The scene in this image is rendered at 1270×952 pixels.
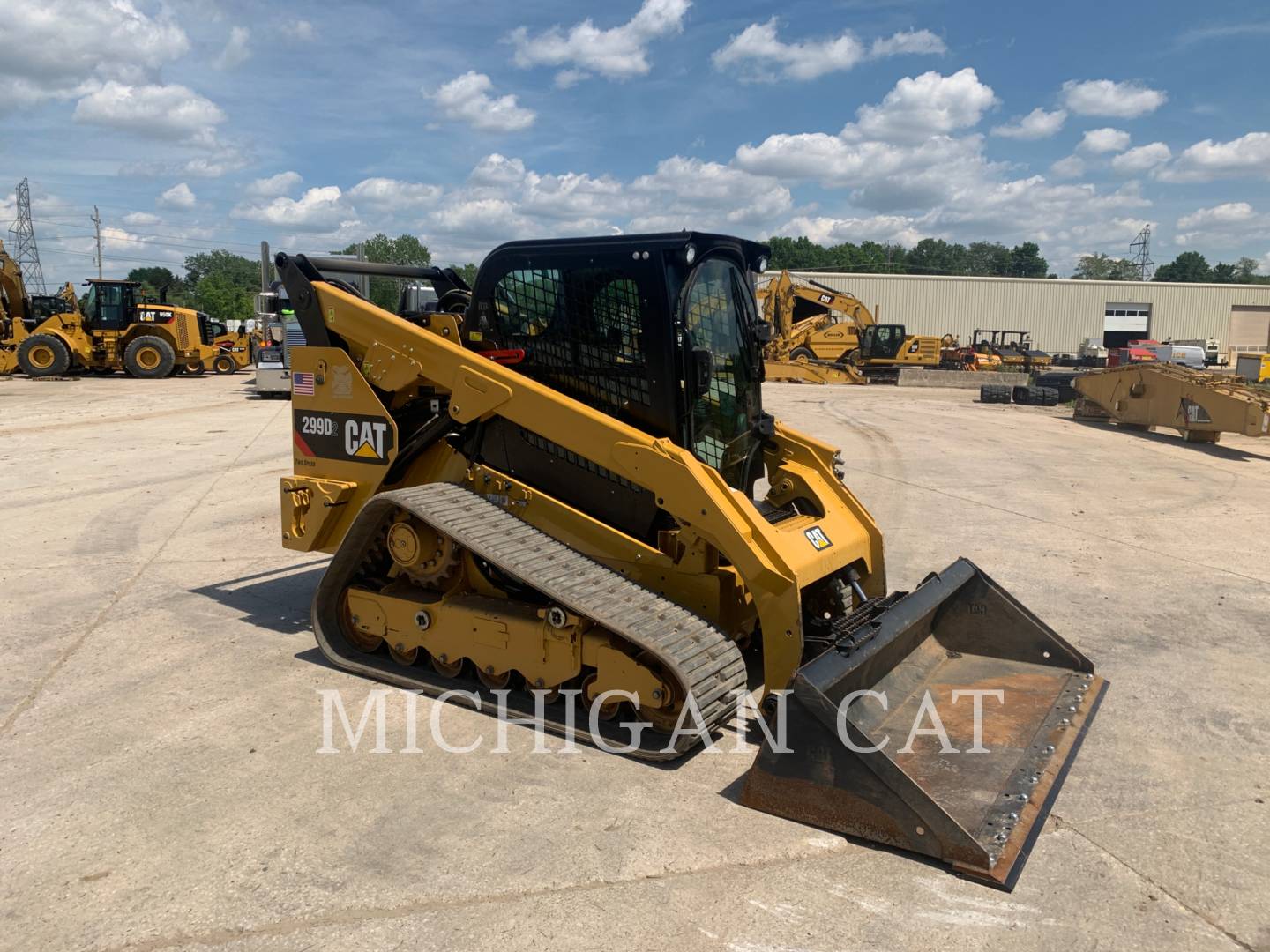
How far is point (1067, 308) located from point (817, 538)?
63.7m

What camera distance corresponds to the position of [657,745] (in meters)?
4.20

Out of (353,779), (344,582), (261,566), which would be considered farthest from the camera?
(261,566)

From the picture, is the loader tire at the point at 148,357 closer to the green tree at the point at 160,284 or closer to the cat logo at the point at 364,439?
the green tree at the point at 160,284

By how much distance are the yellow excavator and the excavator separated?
2572 cm

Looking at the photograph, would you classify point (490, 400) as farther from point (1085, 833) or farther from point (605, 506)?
point (1085, 833)

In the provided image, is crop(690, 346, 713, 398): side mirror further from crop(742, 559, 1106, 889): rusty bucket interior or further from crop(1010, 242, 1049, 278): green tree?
crop(1010, 242, 1049, 278): green tree

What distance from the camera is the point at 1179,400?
1638 centimetres

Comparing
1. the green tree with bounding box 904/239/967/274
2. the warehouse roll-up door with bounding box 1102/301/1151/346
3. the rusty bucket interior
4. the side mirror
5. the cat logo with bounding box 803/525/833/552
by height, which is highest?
the green tree with bounding box 904/239/967/274

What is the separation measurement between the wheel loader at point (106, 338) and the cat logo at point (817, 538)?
26.3m

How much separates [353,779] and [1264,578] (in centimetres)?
704

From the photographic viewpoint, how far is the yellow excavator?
30953 millimetres

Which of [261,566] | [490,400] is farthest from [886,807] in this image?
[261,566]

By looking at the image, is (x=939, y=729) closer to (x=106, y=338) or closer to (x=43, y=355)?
(x=106, y=338)

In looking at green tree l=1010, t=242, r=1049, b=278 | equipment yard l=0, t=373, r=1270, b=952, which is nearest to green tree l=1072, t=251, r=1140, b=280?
green tree l=1010, t=242, r=1049, b=278
